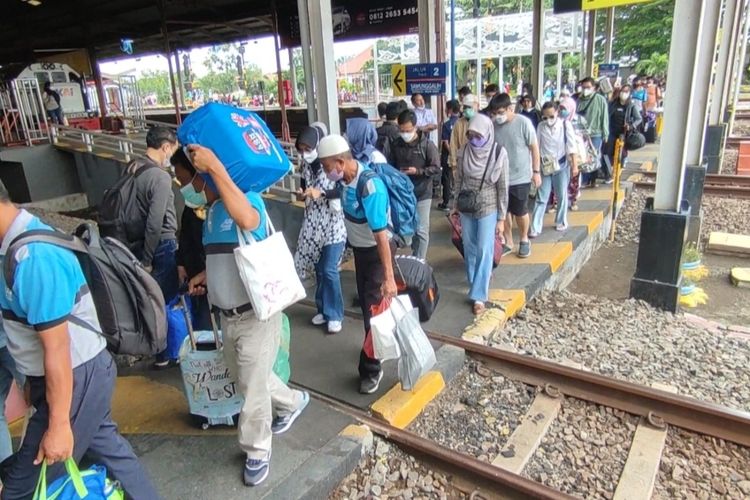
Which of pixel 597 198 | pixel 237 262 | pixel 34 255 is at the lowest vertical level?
pixel 597 198

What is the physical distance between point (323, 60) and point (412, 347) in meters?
3.72

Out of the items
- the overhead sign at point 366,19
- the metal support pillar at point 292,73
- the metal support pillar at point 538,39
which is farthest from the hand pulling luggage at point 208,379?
the metal support pillar at point 292,73

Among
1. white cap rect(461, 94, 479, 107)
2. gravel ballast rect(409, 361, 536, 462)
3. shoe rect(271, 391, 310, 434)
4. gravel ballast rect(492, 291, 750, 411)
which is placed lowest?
gravel ballast rect(492, 291, 750, 411)

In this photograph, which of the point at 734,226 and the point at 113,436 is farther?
the point at 734,226

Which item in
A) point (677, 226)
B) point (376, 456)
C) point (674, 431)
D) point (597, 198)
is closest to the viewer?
point (376, 456)

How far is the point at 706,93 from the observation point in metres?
6.63

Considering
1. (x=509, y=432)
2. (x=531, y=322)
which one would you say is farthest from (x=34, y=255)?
(x=531, y=322)

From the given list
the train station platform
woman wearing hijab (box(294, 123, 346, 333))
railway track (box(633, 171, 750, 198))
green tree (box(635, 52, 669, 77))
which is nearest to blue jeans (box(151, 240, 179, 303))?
the train station platform

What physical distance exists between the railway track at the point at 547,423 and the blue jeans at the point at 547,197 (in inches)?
124

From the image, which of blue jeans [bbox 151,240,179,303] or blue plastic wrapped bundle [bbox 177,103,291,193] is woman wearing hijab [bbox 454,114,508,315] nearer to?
blue jeans [bbox 151,240,179,303]

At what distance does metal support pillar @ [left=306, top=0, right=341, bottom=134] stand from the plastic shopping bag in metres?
3.28

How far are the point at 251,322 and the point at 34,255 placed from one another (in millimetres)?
1033

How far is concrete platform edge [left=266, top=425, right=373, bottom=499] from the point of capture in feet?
9.25

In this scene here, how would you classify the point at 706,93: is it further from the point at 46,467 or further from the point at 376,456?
the point at 46,467
